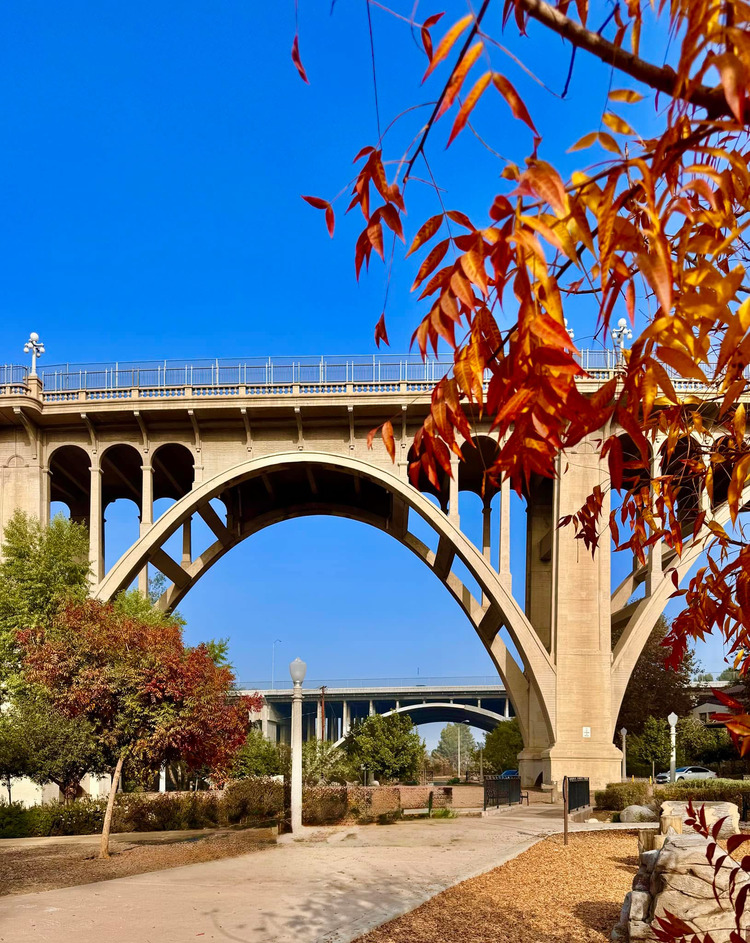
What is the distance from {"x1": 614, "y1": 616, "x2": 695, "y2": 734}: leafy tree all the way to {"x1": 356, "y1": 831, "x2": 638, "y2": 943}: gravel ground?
32818mm

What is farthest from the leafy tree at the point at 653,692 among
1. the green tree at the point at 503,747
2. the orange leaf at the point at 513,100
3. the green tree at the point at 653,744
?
the orange leaf at the point at 513,100

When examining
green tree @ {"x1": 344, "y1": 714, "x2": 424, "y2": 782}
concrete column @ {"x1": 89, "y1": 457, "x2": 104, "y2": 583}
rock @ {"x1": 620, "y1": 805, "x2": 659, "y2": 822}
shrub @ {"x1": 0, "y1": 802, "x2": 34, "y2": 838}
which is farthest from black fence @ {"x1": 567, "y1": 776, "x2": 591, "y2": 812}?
concrete column @ {"x1": 89, "y1": 457, "x2": 104, "y2": 583}

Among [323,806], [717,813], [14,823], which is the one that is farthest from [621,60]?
[14,823]

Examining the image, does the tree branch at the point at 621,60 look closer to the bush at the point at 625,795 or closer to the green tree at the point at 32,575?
the bush at the point at 625,795

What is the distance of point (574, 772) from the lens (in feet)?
96.1

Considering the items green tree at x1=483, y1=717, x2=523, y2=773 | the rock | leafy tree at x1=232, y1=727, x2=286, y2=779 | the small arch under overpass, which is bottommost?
the small arch under overpass

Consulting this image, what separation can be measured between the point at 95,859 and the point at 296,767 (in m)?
5.35

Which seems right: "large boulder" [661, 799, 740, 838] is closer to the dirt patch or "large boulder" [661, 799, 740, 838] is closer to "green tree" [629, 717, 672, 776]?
the dirt patch

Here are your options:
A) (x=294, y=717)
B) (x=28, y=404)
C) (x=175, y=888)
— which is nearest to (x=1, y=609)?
(x=28, y=404)

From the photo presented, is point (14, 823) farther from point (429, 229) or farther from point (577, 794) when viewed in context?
point (429, 229)

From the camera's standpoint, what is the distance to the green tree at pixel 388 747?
1382 inches

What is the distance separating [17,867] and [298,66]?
585 inches

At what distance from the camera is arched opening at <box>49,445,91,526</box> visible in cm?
3500

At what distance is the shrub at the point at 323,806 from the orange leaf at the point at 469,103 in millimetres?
22750
